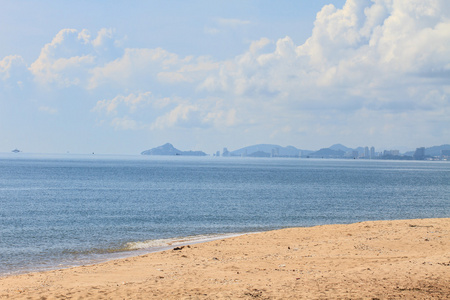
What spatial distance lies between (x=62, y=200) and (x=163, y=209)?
56.5ft

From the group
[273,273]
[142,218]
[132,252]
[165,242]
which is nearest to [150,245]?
[165,242]

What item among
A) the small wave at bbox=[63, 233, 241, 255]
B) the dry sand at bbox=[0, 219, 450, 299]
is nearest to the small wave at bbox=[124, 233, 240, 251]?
the small wave at bbox=[63, 233, 241, 255]

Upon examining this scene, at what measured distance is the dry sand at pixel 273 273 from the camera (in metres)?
14.6

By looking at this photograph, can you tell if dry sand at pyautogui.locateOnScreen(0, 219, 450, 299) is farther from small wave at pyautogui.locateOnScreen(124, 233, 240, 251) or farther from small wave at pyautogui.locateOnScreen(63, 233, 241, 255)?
small wave at pyautogui.locateOnScreen(124, 233, 240, 251)

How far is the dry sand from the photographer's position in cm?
1456

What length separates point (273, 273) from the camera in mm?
17562

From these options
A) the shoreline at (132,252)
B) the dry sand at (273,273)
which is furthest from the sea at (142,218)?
the dry sand at (273,273)

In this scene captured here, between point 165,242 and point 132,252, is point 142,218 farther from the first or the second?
point 132,252

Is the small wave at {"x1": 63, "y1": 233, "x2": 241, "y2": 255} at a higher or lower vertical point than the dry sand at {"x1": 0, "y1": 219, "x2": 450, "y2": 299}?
lower

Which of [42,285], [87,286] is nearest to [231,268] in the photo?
[87,286]

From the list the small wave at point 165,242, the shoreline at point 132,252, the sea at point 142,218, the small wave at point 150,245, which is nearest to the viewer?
the shoreline at point 132,252

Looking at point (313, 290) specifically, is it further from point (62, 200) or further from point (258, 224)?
point (62, 200)

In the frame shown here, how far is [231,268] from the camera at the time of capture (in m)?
18.7

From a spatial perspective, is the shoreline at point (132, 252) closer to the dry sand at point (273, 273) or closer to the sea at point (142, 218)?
the sea at point (142, 218)
